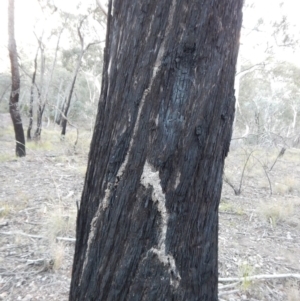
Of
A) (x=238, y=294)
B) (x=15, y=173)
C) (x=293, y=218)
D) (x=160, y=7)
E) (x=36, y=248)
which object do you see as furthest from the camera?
(x=15, y=173)

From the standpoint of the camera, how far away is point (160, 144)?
0.84 meters

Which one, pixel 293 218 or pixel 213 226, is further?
pixel 293 218

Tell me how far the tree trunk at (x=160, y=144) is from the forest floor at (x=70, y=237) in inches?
17.5

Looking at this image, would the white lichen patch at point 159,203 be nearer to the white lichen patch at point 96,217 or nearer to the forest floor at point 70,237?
the white lichen patch at point 96,217

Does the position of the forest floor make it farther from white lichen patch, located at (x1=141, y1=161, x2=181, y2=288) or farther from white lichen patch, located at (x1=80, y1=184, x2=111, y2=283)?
white lichen patch, located at (x1=141, y1=161, x2=181, y2=288)

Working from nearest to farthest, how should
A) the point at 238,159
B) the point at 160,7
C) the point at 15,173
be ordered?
the point at 160,7 < the point at 15,173 < the point at 238,159

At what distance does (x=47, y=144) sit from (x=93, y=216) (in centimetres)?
784

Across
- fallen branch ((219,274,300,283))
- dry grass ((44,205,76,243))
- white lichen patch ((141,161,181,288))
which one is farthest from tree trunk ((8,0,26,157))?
white lichen patch ((141,161,181,288))

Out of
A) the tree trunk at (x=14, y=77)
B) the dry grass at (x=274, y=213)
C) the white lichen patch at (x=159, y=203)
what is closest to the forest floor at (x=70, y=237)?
the dry grass at (x=274, y=213)

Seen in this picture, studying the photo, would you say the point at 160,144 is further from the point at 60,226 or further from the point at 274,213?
the point at 274,213

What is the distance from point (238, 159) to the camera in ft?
27.2

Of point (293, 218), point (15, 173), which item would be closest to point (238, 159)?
point (293, 218)

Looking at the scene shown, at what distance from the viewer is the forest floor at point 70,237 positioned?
1.98 m

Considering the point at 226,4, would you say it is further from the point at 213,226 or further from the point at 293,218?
the point at 293,218
